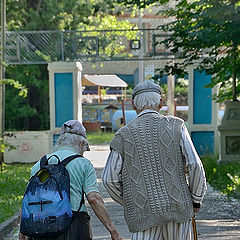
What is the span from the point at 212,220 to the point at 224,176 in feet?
15.6

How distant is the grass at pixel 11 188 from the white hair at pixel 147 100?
5.11 m

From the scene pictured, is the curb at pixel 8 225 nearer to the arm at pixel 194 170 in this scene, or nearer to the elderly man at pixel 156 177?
the elderly man at pixel 156 177

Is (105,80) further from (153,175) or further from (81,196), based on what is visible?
(153,175)

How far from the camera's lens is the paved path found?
8.62m

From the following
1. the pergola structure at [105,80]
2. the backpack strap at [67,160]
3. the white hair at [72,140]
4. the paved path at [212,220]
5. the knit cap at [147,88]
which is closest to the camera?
the backpack strap at [67,160]

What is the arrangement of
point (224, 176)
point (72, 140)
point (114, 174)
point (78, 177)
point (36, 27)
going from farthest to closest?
point (36, 27), point (224, 176), point (72, 140), point (78, 177), point (114, 174)

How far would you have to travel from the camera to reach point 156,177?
4449mm

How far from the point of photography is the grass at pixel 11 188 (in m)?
10.4

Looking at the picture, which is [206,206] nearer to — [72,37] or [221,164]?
[221,164]

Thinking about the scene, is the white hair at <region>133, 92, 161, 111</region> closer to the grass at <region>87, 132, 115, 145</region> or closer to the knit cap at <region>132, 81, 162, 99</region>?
the knit cap at <region>132, 81, 162, 99</region>

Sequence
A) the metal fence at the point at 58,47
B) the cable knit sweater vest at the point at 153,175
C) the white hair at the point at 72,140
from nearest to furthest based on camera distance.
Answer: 1. the cable knit sweater vest at the point at 153,175
2. the white hair at the point at 72,140
3. the metal fence at the point at 58,47

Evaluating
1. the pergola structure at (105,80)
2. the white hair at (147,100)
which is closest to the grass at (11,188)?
the white hair at (147,100)

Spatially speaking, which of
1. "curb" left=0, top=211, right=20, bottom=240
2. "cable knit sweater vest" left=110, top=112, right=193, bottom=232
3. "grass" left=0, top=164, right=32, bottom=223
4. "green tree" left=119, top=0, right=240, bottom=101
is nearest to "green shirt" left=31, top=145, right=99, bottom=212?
"cable knit sweater vest" left=110, top=112, right=193, bottom=232

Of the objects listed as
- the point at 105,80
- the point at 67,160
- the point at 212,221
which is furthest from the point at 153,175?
the point at 105,80
